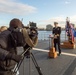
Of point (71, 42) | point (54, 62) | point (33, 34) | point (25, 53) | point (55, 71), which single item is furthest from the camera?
point (71, 42)

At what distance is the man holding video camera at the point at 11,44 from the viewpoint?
10.5ft

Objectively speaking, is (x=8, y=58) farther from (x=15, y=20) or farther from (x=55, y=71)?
(x=55, y=71)

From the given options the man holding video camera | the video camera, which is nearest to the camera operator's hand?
the man holding video camera

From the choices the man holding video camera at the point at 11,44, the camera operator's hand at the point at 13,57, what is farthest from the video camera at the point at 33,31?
the camera operator's hand at the point at 13,57

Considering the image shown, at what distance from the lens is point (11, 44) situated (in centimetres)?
340

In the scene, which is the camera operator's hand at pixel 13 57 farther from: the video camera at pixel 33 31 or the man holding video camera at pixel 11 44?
the video camera at pixel 33 31

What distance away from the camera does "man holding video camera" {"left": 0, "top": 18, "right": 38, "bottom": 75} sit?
3.20m

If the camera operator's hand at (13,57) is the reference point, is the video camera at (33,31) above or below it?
above

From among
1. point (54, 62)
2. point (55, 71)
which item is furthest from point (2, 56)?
point (54, 62)

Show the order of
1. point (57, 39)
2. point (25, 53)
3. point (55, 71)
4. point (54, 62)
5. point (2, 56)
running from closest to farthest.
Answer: point (2, 56)
point (25, 53)
point (55, 71)
point (54, 62)
point (57, 39)

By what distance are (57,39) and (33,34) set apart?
7.58 metres

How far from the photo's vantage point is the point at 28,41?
3.31m

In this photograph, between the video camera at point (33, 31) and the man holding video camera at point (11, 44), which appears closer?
the man holding video camera at point (11, 44)

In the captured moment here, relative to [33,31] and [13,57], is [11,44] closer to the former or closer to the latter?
[13,57]
